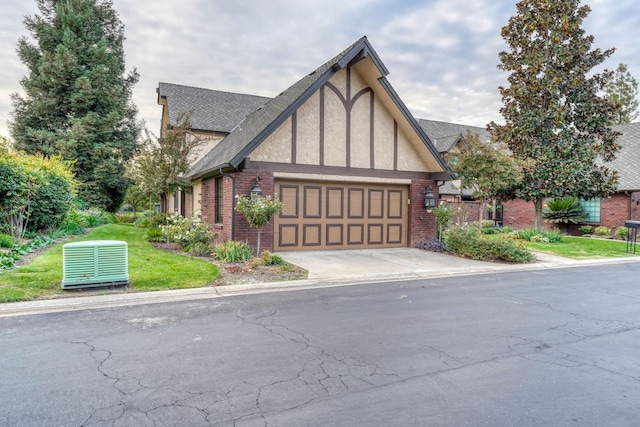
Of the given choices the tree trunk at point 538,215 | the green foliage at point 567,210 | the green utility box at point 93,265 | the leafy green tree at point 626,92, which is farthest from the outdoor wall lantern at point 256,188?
the leafy green tree at point 626,92

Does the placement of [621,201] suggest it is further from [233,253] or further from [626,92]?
[626,92]

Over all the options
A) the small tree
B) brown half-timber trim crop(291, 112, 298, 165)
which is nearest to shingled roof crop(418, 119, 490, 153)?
brown half-timber trim crop(291, 112, 298, 165)

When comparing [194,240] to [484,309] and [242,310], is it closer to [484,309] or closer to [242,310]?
[242,310]

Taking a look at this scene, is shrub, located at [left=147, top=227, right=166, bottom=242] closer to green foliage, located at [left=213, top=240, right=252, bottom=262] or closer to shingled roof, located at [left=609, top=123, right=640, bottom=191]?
green foliage, located at [left=213, top=240, right=252, bottom=262]

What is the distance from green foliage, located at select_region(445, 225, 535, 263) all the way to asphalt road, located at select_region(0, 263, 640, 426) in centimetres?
517

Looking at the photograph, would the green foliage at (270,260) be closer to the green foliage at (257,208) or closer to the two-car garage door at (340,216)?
the green foliage at (257,208)

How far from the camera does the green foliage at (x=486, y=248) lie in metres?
12.2

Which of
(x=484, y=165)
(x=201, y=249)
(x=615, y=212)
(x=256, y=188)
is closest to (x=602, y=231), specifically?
(x=615, y=212)

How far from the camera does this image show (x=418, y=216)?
584 inches

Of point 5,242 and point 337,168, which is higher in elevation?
point 337,168

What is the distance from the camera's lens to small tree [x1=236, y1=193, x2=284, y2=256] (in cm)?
1075

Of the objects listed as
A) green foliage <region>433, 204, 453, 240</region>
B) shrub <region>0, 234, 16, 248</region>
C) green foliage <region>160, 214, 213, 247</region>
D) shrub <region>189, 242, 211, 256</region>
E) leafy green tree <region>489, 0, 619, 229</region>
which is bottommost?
shrub <region>189, 242, 211, 256</region>

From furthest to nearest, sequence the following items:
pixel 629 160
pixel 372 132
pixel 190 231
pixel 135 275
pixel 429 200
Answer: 1. pixel 629 160
2. pixel 429 200
3. pixel 372 132
4. pixel 190 231
5. pixel 135 275

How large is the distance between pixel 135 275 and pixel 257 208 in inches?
142
